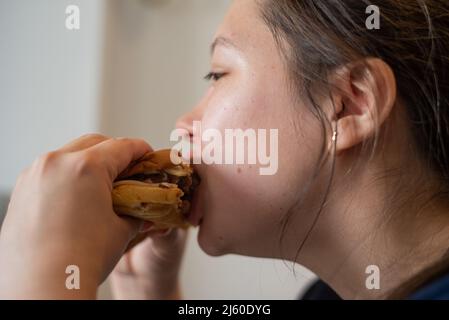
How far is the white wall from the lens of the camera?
107 centimetres

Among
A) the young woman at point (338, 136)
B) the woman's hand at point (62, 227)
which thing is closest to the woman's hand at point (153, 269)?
the young woman at point (338, 136)

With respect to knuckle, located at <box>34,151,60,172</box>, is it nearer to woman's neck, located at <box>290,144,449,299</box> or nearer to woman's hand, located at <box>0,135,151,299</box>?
woman's hand, located at <box>0,135,151,299</box>

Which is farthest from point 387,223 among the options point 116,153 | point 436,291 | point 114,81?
point 114,81

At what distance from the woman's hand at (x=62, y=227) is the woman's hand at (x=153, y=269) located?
12.2 inches

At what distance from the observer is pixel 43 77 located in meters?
1.10

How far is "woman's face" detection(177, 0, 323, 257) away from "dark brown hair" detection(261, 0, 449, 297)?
19mm

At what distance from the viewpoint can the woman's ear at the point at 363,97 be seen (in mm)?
578

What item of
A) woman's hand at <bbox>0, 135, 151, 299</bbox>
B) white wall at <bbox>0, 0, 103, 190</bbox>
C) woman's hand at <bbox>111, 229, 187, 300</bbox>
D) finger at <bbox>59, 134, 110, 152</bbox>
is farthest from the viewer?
white wall at <bbox>0, 0, 103, 190</bbox>

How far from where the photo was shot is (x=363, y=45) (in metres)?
0.58

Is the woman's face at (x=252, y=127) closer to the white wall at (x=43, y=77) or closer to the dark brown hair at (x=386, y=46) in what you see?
the dark brown hair at (x=386, y=46)

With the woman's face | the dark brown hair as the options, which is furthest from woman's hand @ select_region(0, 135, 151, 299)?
the dark brown hair
